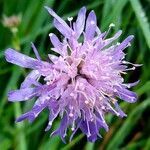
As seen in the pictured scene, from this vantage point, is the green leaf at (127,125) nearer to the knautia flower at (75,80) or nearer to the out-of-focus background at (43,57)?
the out-of-focus background at (43,57)

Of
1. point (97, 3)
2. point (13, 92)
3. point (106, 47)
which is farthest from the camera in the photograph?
point (97, 3)

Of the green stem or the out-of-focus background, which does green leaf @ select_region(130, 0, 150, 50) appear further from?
the green stem

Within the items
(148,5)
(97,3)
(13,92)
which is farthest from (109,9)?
(13,92)

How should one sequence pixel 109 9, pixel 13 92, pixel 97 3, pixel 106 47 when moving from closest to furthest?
1. pixel 13 92
2. pixel 106 47
3. pixel 109 9
4. pixel 97 3

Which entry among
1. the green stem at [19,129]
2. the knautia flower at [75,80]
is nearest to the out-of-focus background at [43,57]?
the green stem at [19,129]

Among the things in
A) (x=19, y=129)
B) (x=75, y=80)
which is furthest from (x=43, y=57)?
(x=75, y=80)

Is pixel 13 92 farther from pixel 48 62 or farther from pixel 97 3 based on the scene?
pixel 97 3
